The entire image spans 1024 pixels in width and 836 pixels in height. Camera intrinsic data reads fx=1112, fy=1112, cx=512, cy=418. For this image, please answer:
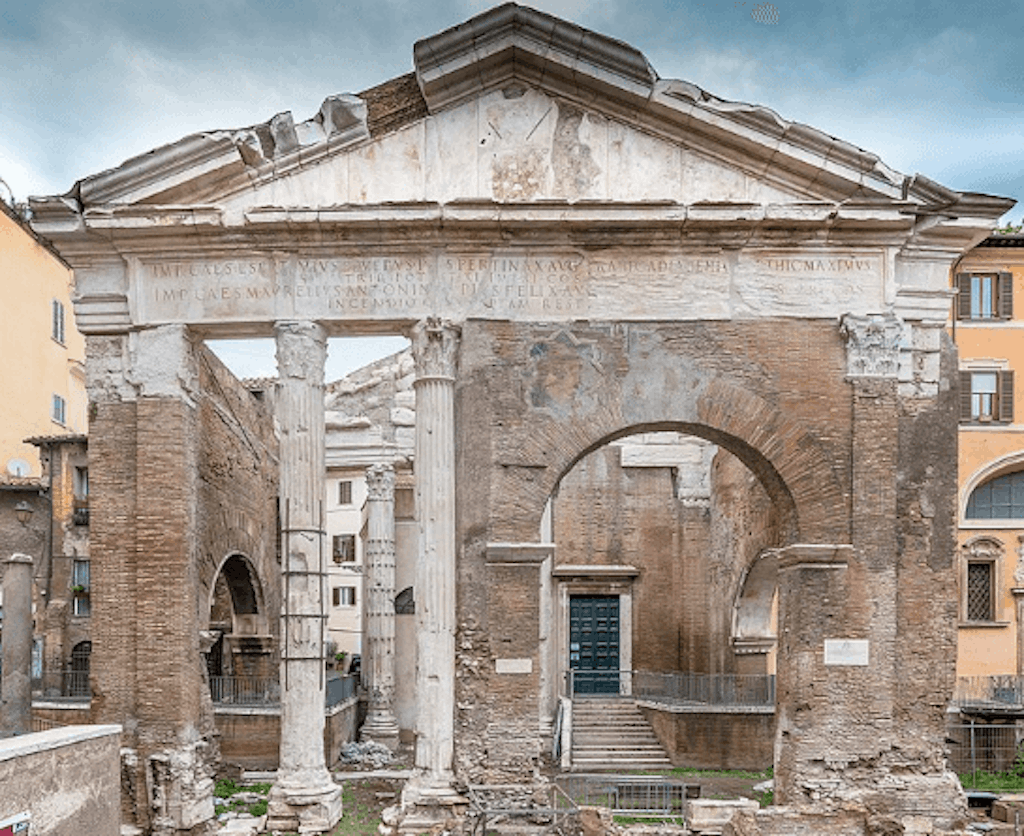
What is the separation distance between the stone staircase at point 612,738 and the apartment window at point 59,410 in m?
16.2

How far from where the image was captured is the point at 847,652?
11.1 metres

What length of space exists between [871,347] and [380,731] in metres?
11.1

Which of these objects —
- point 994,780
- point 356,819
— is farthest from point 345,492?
point 994,780

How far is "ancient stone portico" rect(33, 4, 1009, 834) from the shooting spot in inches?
439

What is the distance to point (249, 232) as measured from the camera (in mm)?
11391

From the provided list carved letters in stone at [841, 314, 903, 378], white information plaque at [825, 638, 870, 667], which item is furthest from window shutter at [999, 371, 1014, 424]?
white information plaque at [825, 638, 870, 667]

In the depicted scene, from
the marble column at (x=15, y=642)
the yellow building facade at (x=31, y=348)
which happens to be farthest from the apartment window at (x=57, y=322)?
the marble column at (x=15, y=642)

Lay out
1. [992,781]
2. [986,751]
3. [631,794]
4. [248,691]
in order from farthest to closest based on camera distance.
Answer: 1. [248,691]
2. [986,751]
3. [992,781]
4. [631,794]

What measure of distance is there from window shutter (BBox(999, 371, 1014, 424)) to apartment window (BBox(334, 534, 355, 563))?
61.0ft

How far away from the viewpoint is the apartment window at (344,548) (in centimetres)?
3322

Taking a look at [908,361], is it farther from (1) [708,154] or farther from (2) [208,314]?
(2) [208,314]

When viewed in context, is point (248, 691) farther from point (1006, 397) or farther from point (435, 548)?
point (1006, 397)

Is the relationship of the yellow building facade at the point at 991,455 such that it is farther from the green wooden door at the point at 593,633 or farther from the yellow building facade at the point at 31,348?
the yellow building facade at the point at 31,348

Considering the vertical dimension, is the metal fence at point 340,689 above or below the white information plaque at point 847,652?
below
